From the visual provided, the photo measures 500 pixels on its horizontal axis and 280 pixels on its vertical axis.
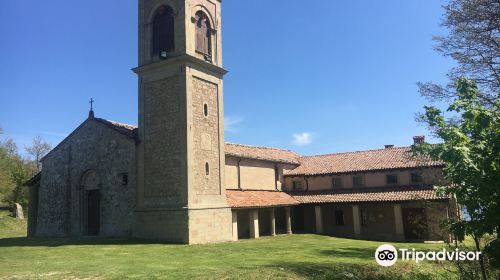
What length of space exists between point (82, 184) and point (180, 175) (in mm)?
8508

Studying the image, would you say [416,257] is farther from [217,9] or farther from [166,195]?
[217,9]

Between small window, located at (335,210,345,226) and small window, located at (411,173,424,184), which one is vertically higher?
small window, located at (411,173,424,184)

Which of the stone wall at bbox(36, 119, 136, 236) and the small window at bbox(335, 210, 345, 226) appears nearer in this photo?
the stone wall at bbox(36, 119, 136, 236)

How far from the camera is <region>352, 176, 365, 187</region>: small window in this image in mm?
34750

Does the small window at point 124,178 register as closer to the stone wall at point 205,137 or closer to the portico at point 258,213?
the stone wall at point 205,137

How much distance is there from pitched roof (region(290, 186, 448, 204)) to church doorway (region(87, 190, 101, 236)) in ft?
52.1

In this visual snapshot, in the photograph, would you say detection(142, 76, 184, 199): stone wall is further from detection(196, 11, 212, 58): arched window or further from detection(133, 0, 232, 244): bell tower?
detection(196, 11, 212, 58): arched window

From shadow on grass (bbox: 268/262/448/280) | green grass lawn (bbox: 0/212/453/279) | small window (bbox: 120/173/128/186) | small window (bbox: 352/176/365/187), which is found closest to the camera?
green grass lawn (bbox: 0/212/453/279)

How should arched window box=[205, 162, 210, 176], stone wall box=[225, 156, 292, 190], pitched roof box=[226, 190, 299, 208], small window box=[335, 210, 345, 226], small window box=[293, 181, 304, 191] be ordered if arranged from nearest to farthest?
1. arched window box=[205, 162, 210, 176]
2. pitched roof box=[226, 190, 299, 208]
3. stone wall box=[225, 156, 292, 190]
4. small window box=[335, 210, 345, 226]
5. small window box=[293, 181, 304, 191]

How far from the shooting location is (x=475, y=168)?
27.1 ft

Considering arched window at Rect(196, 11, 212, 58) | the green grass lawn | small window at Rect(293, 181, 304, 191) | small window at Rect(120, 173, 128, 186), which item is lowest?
the green grass lawn

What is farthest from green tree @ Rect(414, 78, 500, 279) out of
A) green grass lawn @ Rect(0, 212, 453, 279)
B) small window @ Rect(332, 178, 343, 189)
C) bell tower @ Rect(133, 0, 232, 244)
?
small window @ Rect(332, 178, 343, 189)

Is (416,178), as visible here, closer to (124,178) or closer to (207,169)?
(207,169)

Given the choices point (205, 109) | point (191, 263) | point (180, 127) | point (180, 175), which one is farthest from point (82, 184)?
point (191, 263)
